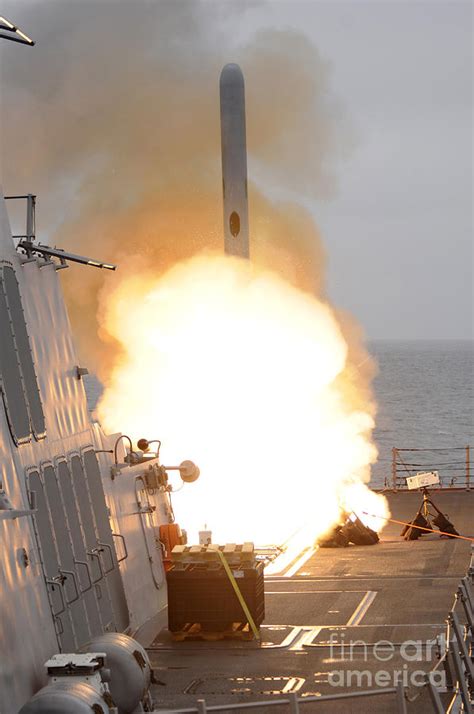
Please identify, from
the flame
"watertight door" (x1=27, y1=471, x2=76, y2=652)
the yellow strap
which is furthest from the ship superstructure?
the flame

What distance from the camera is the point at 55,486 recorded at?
1346cm

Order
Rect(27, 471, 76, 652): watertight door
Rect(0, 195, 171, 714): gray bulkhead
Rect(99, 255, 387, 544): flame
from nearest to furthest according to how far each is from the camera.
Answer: Rect(0, 195, 171, 714): gray bulkhead < Rect(27, 471, 76, 652): watertight door < Rect(99, 255, 387, 544): flame

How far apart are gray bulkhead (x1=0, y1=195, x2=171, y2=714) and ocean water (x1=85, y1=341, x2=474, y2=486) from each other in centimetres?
2711

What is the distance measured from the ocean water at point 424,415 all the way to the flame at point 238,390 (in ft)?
49.8

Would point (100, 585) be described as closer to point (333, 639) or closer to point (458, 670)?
point (333, 639)

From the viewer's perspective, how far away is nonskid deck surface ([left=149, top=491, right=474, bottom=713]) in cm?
1277

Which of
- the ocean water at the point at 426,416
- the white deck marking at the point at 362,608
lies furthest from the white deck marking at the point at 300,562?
the ocean water at the point at 426,416

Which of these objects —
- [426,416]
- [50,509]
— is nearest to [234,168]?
[50,509]

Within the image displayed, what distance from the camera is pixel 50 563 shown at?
41.5ft

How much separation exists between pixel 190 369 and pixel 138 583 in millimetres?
8909

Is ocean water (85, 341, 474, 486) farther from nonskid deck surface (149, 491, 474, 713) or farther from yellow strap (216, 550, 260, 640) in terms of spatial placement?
yellow strap (216, 550, 260, 640)

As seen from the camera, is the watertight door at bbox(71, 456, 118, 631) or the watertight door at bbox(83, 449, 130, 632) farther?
the watertight door at bbox(83, 449, 130, 632)

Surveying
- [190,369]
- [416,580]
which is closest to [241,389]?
[190,369]

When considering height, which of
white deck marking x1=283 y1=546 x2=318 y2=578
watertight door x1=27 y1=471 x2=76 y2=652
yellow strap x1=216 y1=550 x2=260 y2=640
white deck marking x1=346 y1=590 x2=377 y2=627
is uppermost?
watertight door x1=27 y1=471 x2=76 y2=652
